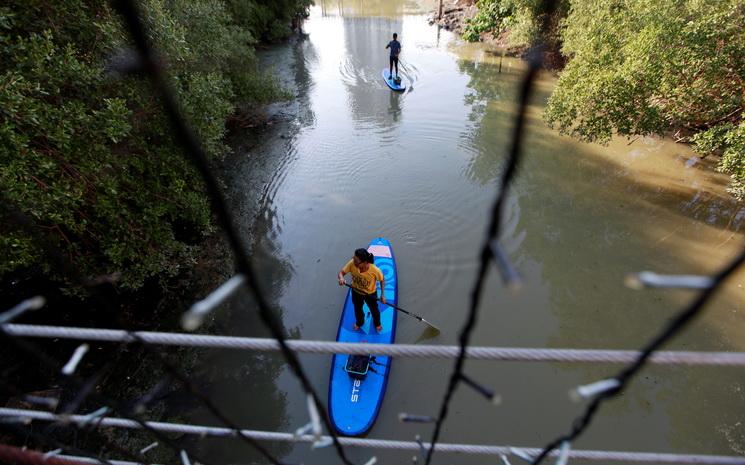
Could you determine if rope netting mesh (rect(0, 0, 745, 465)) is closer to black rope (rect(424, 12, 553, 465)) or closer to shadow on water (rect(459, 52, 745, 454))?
black rope (rect(424, 12, 553, 465))

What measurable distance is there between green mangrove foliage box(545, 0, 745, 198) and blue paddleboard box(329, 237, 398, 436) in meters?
5.51

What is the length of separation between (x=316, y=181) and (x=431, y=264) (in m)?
3.51

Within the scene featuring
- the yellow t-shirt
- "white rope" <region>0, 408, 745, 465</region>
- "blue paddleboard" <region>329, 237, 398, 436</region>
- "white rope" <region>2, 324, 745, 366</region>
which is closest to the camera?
"white rope" <region>2, 324, 745, 366</region>

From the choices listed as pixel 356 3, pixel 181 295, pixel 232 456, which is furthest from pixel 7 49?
pixel 356 3

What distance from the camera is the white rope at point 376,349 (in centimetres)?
115

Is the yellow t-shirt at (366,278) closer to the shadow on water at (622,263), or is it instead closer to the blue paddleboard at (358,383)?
the blue paddleboard at (358,383)

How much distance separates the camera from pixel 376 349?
1255 mm

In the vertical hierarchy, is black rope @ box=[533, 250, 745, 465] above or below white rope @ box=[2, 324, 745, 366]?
above

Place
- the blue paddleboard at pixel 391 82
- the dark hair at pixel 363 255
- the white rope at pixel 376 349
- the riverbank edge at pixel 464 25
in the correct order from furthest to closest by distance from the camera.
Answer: the riverbank edge at pixel 464 25, the blue paddleboard at pixel 391 82, the dark hair at pixel 363 255, the white rope at pixel 376 349

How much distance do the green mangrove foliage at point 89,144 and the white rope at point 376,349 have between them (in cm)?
176

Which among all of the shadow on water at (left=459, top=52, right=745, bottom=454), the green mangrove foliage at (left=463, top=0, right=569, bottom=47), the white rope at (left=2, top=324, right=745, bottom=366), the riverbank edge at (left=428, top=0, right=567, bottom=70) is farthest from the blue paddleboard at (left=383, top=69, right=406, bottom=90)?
the white rope at (left=2, top=324, right=745, bottom=366)

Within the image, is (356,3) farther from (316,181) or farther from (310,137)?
(316,181)

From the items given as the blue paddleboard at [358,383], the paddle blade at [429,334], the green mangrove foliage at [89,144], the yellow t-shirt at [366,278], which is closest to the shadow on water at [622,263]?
the paddle blade at [429,334]

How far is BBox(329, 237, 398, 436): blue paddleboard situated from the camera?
4250mm
